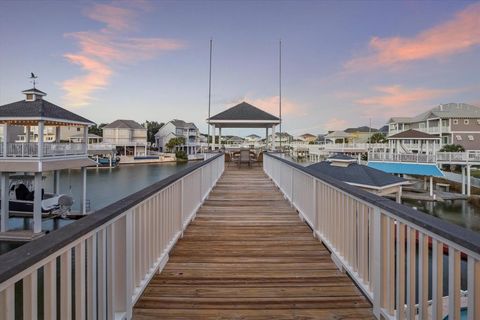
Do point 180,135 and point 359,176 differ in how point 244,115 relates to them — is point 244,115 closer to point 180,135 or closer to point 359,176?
point 359,176

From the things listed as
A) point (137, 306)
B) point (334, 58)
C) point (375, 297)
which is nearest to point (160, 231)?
point (137, 306)

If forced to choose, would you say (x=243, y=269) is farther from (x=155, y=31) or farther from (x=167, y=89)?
(x=167, y=89)

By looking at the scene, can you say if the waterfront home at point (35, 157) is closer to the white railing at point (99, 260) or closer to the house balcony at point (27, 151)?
the house balcony at point (27, 151)

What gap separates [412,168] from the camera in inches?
970

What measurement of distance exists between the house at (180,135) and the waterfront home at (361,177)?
170 ft

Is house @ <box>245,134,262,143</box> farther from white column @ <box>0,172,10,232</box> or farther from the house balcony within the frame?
white column @ <box>0,172,10,232</box>

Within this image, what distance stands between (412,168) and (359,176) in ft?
53.0

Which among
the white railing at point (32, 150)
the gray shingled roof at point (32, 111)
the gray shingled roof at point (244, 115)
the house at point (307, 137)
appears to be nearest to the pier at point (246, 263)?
the gray shingled roof at point (244, 115)

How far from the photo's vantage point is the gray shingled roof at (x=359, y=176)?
438 inches

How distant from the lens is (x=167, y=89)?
23.8m

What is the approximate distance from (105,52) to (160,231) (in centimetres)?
1791

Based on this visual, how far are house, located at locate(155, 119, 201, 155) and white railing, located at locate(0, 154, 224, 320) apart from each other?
5990cm

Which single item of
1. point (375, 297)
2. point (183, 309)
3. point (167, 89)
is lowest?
point (183, 309)

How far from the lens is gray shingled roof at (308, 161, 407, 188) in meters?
11.1
